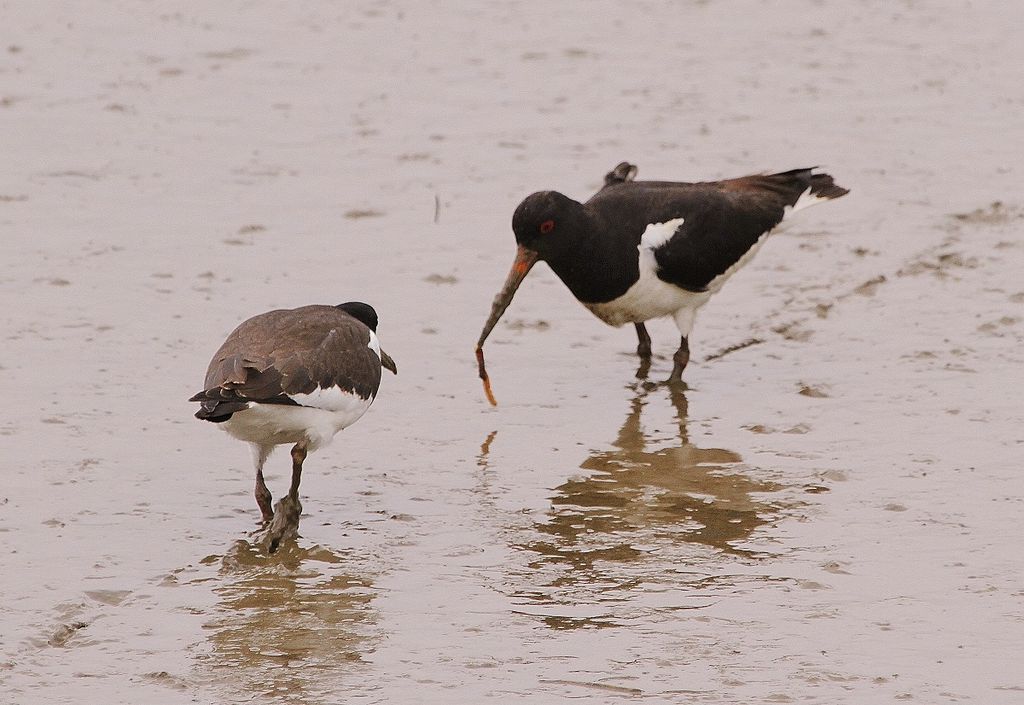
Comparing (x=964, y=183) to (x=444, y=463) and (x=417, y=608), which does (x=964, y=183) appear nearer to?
(x=444, y=463)

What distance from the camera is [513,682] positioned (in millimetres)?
6004

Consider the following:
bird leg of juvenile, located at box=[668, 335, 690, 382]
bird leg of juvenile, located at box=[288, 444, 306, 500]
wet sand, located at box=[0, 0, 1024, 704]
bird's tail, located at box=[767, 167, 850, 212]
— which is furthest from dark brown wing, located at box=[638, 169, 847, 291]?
bird leg of juvenile, located at box=[288, 444, 306, 500]

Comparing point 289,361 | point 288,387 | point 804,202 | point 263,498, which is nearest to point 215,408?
point 288,387

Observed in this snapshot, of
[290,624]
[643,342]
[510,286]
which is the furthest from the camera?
[643,342]

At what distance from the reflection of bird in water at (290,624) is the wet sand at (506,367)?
19 millimetres

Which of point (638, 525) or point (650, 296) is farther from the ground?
point (650, 296)

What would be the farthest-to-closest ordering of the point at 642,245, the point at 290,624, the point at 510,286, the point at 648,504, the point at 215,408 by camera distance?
the point at 642,245 → the point at 510,286 → the point at 648,504 → the point at 215,408 → the point at 290,624

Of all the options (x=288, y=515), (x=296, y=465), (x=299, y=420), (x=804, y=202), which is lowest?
(x=288, y=515)

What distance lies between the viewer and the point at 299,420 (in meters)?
7.20

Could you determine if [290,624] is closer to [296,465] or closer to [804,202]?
[296,465]

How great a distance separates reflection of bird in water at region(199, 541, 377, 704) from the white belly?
17.9 inches

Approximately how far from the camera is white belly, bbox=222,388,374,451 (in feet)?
23.1

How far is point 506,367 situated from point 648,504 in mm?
2060

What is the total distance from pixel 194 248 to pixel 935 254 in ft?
15.6
